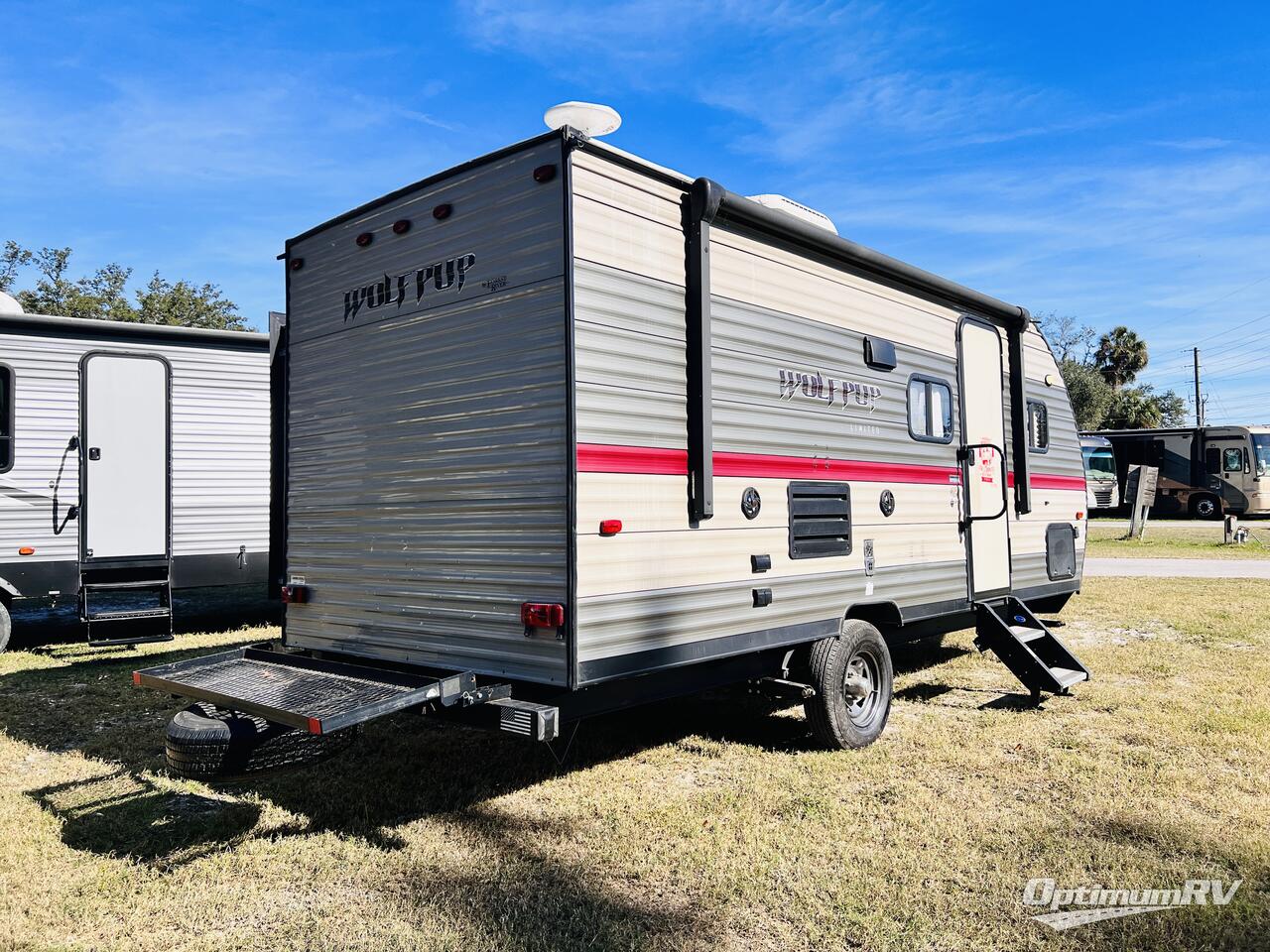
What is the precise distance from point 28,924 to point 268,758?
41.9 inches

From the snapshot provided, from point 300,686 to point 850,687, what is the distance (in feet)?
10.5

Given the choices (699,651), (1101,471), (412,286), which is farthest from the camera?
(1101,471)

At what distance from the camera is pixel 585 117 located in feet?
13.9

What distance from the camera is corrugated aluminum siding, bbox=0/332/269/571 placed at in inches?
334

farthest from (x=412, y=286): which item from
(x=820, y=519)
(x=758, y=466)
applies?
(x=820, y=519)

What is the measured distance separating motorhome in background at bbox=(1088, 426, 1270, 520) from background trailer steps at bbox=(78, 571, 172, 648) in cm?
3072

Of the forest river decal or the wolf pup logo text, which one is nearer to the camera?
the wolf pup logo text

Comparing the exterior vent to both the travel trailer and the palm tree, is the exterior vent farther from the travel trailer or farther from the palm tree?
the palm tree

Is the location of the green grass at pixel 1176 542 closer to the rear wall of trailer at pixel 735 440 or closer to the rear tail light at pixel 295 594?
the rear wall of trailer at pixel 735 440

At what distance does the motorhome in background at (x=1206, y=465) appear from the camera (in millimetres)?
29000

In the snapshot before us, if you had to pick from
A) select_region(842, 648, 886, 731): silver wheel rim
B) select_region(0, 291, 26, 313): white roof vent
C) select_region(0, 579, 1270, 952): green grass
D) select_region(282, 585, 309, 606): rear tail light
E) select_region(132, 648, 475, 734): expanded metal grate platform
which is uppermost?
select_region(0, 291, 26, 313): white roof vent

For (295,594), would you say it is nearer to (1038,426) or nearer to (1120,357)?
(1038,426)

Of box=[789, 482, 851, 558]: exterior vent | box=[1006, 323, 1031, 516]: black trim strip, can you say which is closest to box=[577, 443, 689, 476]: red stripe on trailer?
box=[789, 482, 851, 558]: exterior vent

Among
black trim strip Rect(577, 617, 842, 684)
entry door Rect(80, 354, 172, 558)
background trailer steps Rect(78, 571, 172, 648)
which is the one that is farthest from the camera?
entry door Rect(80, 354, 172, 558)
